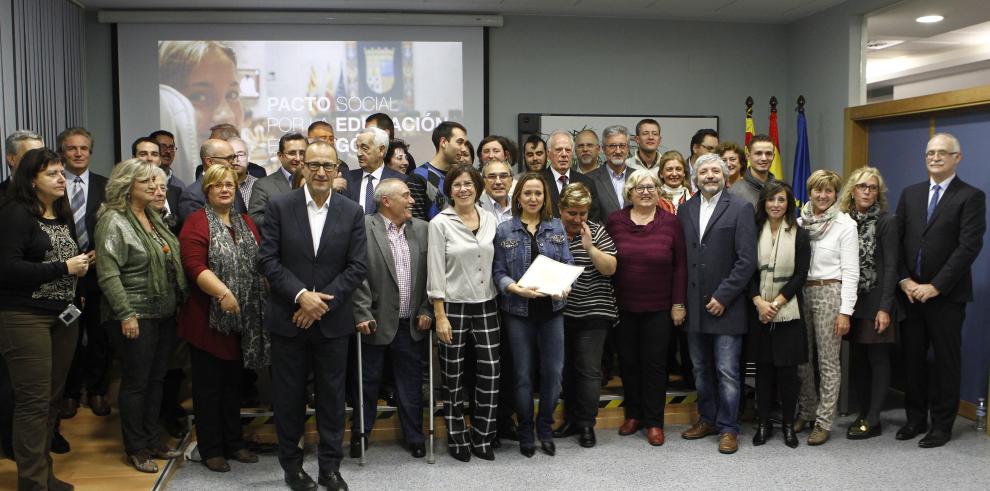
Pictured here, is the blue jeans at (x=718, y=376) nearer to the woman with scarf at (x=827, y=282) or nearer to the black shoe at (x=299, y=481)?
the woman with scarf at (x=827, y=282)

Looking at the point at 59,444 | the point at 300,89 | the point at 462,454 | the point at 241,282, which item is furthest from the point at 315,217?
the point at 300,89

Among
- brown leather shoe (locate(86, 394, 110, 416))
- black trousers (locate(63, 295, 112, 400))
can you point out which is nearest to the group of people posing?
black trousers (locate(63, 295, 112, 400))

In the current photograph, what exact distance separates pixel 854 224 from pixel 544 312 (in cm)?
186

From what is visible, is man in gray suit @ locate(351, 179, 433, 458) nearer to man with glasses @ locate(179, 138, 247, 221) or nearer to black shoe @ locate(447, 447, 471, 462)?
black shoe @ locate(447, 447, 471, 462)

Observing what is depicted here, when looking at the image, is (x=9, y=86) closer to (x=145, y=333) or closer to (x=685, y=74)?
(x=145, y=333)

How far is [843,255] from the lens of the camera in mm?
4656

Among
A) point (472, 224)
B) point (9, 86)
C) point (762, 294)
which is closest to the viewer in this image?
point (472, 224)

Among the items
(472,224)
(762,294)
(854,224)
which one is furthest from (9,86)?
(854,224)

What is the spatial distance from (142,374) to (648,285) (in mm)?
2683

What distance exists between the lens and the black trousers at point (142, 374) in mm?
3986

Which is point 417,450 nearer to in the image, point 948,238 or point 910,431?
point 910,431

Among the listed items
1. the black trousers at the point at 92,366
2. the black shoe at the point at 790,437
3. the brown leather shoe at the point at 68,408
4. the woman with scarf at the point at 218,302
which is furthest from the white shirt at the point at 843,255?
the brown leather shoe at the point at 68,408

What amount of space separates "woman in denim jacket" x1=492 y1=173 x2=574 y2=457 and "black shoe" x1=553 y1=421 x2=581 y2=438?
47 centimetres

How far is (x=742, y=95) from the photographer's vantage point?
26.6 feet
